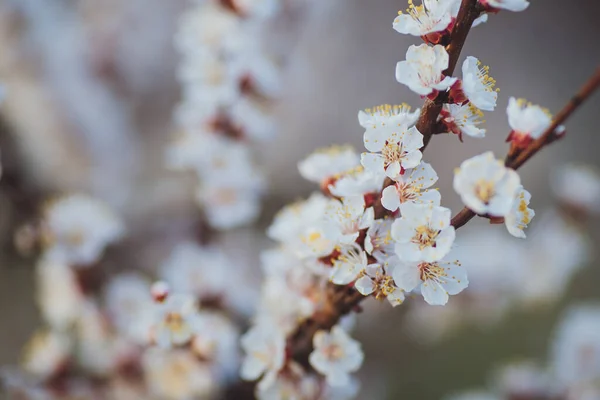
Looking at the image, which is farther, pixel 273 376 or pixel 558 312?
pixel 558 312

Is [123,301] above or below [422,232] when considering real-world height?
above

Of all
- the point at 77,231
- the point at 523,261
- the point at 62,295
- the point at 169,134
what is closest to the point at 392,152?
the point at 77,231

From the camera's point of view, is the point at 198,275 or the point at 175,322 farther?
the point at 198,275

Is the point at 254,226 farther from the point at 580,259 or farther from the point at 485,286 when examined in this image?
the point at 580,259

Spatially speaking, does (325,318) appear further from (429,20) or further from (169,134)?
(169,134)

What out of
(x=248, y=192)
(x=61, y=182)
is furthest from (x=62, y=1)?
(x=248, y=192)

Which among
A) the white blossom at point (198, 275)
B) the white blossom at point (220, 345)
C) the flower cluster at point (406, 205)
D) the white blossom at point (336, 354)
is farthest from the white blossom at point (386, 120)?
the white blossom at point (198, 275)

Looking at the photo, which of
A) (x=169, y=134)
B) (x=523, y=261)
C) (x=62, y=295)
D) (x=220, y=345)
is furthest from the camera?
(x=169, y=134)
